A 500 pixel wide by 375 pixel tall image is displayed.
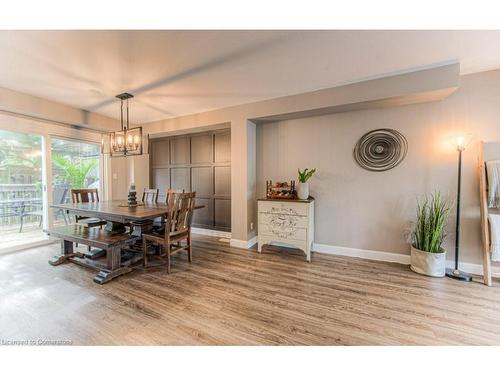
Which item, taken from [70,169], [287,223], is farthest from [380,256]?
[70,169]

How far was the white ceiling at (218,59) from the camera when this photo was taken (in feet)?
5.63

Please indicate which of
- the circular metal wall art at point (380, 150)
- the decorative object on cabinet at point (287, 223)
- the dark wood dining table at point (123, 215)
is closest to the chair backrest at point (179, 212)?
the dark wood dining table at point (123, 215)

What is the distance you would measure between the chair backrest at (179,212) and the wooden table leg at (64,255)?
4.96 feet

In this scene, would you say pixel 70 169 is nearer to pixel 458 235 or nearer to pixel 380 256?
pixel 380 256

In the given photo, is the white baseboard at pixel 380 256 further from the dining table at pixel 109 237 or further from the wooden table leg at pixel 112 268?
the wooden table leg at pixel 112 268

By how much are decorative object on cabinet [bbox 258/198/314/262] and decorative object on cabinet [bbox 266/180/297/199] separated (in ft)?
0.43

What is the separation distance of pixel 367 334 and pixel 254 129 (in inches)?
119

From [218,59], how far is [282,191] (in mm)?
1927

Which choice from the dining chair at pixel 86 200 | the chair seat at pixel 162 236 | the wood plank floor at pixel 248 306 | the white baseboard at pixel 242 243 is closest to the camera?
the wood plank floor at pixel 248 306

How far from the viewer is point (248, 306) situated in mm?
1796

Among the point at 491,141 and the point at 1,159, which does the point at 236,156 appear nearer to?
the point at 491,141

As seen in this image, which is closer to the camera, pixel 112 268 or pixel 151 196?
pixel 112 268

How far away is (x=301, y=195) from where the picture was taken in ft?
9.55
